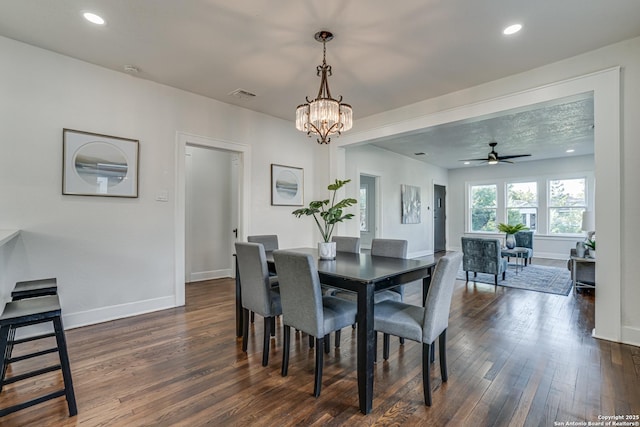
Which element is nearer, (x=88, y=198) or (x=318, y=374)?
(x=318, y=374)

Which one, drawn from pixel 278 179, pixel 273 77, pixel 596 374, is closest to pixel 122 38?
pixel 273 77

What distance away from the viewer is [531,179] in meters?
8.16

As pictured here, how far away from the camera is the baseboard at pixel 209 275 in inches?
198

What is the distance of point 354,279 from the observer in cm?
183

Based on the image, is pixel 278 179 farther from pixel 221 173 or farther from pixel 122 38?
pixel 122 38

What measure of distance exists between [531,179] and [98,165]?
9.49m

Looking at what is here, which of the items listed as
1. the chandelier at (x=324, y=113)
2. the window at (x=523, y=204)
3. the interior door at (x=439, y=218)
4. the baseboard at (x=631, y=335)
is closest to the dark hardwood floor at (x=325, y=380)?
the baseboard at (x=631, y=335)

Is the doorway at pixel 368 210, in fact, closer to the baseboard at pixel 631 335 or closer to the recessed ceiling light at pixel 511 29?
the recessed ceiling light at pixel 511 29

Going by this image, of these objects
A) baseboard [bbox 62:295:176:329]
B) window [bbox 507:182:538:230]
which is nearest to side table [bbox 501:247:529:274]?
window [bbox 507:182:538:230]

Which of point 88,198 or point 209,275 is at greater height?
point 88,198

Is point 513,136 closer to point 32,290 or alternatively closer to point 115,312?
point 115,312

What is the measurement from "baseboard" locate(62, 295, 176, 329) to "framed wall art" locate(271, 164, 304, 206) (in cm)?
202

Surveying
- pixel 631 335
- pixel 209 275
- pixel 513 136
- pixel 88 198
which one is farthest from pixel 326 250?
pixel 513 136

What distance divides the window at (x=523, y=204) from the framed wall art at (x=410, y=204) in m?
2.70
